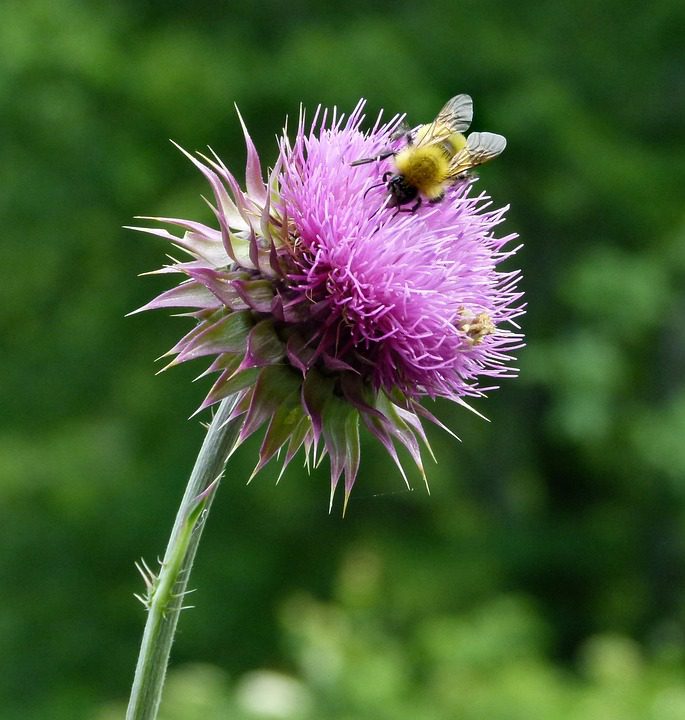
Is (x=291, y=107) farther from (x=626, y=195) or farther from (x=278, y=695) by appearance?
(x=278, y=695)

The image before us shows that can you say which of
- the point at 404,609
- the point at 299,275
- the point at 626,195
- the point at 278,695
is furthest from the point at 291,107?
the point at 299,275

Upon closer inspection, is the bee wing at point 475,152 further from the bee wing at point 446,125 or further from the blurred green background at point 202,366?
the blurred green background at point 202,366

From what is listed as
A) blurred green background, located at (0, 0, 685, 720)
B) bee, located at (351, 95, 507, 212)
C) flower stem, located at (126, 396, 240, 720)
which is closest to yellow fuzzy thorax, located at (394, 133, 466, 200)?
bee, located at (351, 95, 507, 212)

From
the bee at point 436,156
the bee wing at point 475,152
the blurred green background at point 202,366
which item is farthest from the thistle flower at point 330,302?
the blurred green background at point 202,366

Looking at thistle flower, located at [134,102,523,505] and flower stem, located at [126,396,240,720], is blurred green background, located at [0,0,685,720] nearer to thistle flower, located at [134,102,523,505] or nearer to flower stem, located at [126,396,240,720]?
thistle flower, located at [134,102,523,505]

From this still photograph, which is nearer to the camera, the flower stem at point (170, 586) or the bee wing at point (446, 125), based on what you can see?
the flower stem at point (170, 586)

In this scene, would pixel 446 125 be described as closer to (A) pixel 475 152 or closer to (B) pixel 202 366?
(A) pixel 475 152
